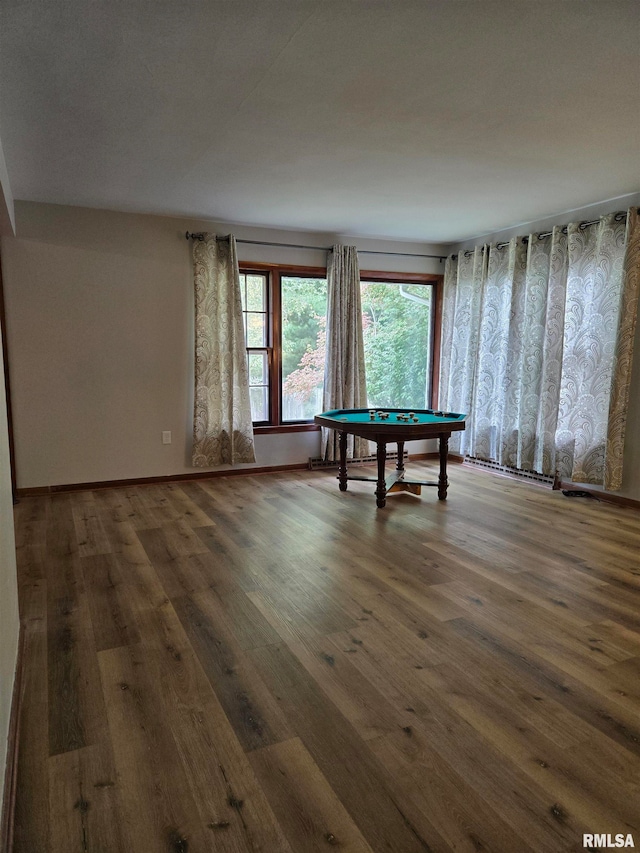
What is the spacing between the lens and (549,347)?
4953 millimetres

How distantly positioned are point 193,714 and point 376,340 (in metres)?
4.94

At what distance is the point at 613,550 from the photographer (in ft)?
11.6

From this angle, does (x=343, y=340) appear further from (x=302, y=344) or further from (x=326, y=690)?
(x=326, y=690)

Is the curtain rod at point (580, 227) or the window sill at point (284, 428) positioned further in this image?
the window sill at point (284, 428)

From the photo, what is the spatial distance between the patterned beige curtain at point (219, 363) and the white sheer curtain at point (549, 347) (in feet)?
8.10

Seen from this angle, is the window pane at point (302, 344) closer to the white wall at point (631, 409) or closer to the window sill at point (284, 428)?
the window sill at point (284, 428)

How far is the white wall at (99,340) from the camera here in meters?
4.60

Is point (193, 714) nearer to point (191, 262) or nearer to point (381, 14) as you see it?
point (381, 14)

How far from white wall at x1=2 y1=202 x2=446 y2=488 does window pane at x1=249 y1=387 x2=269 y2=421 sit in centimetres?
70

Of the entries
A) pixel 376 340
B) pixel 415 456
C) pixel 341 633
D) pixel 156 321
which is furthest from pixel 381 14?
pixel 415 456

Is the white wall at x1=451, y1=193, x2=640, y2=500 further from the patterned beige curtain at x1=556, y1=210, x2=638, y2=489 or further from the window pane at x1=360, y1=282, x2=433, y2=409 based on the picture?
the window pane at x1=360, y1=282, x2=433, y2=409

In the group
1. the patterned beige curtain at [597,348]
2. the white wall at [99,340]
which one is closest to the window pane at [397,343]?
the white wall at [99,340]

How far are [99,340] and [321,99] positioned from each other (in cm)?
315

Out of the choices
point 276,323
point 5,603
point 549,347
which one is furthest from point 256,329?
point 5,603
